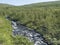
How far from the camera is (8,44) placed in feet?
114

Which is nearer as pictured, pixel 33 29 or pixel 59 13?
pixel 33 29

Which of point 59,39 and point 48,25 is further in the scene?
point 48,25

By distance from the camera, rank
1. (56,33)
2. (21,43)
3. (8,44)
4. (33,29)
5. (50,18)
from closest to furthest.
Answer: (8,44), (21,43), (56,33), (33,29), (50,18)

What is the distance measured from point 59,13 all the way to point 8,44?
111 feet

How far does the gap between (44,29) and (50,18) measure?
38.0ft

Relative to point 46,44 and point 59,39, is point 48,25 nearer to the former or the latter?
point 59,39

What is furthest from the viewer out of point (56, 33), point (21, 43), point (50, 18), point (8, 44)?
point (50, 18)

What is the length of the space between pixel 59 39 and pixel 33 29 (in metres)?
9.30

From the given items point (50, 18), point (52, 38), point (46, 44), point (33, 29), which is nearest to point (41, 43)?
point (46, 44)

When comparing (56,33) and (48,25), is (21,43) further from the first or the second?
(48,25)

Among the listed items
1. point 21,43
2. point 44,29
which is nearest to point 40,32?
point 44,29

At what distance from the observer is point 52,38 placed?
4594 cm

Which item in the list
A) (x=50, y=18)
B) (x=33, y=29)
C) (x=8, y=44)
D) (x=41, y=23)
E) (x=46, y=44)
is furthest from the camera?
(x=50, y=18)

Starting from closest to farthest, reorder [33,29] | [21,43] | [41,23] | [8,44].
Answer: [8,44] → [21,43] → [33,29] → [41,23]
